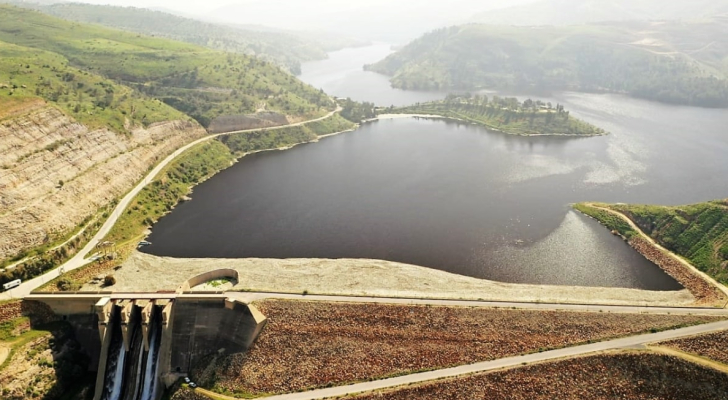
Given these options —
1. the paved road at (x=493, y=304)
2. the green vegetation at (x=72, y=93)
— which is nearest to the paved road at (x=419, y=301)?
the paved road at (x=493, y=304)

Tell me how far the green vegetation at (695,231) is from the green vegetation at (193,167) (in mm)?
105347

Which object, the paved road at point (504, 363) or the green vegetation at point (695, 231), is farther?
the green vegetation at point (695, 231)

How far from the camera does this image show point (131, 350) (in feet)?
203

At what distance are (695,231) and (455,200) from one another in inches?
1949

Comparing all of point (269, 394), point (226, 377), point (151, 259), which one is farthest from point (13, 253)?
point (269, 394)

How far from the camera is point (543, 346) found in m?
58.0

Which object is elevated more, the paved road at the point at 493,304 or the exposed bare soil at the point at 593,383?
the paved road at the point at 493,304

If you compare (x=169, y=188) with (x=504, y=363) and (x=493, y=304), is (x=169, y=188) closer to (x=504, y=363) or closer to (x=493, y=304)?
(x=493, y=304)

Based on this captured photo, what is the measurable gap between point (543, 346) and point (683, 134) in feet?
578

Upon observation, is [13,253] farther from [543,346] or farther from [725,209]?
[725,209]

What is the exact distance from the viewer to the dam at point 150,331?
5991 centimetres

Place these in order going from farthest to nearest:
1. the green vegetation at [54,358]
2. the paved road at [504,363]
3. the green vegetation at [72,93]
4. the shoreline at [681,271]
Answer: the green vegetation at [72,93] → the shoreline at [681,271] → the green vegetation at [54,358] → the paved road at [504,363]

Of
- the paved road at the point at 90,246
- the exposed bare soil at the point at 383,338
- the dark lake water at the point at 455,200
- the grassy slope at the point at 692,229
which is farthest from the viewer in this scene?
the dark lake water at the point at 455,200

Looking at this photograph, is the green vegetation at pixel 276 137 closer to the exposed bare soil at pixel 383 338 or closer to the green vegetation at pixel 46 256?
the green vegetation at pixel 46 256
